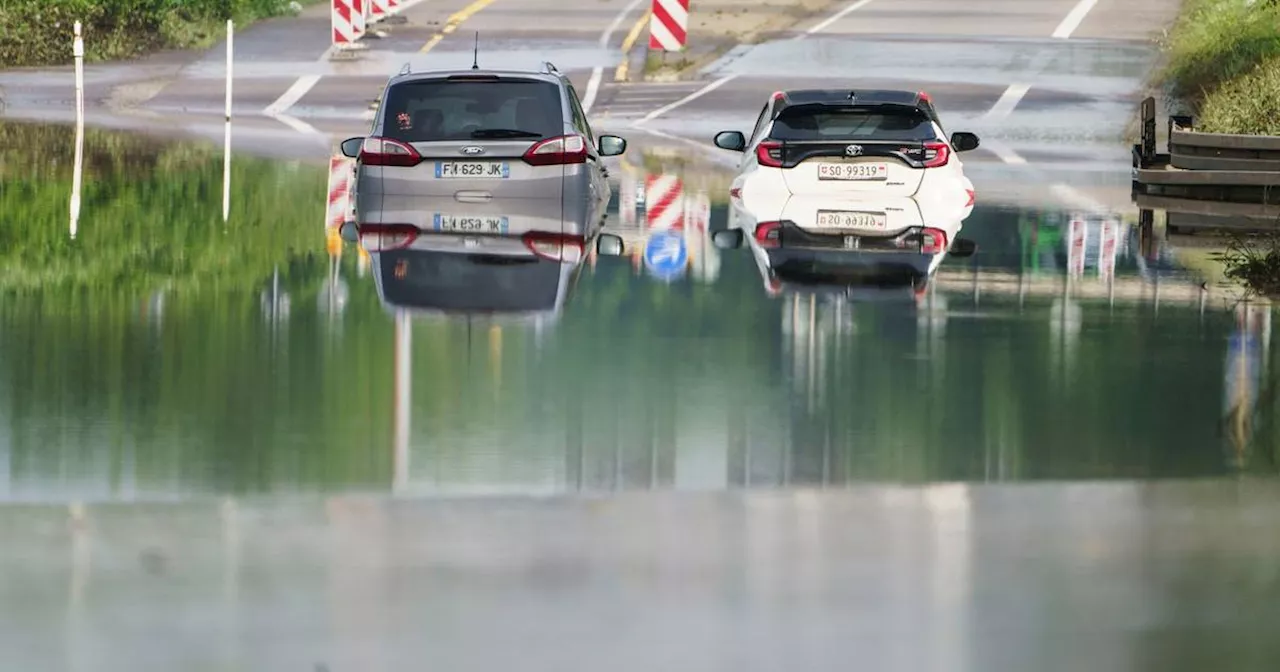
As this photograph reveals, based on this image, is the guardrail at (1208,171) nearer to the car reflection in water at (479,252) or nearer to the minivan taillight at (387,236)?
the car reflection in water at (479,252)

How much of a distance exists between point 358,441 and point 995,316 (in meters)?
5.70

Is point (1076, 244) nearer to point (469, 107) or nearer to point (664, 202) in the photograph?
point (469, 107)

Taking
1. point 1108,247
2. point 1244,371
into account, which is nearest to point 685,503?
point 1244,371

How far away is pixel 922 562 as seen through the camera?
308 inches

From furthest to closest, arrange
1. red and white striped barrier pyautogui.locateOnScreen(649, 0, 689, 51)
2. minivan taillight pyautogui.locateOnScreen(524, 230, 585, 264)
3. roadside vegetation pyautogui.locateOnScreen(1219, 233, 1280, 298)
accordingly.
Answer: red and white striped barrier pyautogui.locateOnScreen(649, 0, 689, 51), minivan taillight pyautogui.locateOnScreen(524, 230, 585, 264), roadside vegetation pyautogui.locateOnScreen(1219, 233, 1280, 298)

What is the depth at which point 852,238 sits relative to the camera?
1972 centimetres

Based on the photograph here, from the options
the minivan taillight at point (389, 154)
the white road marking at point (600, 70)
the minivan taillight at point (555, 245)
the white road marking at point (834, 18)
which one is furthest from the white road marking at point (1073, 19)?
the minivan taillight at point (555, 245)

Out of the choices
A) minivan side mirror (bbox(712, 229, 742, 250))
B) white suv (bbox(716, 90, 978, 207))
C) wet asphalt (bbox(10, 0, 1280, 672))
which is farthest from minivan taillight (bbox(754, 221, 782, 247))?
wet asphalt (bbox(10, 0, 1280, 672))

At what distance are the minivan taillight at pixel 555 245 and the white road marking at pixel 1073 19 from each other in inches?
978

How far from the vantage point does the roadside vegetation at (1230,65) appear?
27.9 meters

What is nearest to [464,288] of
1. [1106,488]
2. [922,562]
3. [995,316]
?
[995,316]

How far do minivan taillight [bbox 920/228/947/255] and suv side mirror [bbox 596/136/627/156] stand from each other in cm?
285

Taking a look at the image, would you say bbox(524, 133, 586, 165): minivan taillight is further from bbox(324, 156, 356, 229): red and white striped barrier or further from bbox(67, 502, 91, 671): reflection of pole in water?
bbox(67, 502, 91, 671): reflection of pole in water

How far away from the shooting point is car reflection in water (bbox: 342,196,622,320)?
1523cm
